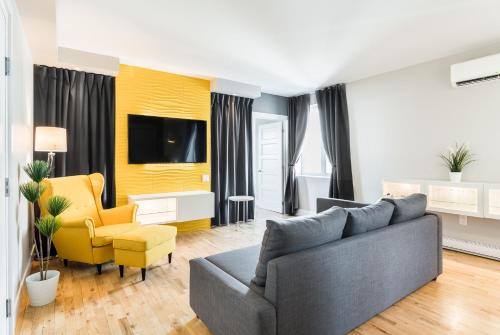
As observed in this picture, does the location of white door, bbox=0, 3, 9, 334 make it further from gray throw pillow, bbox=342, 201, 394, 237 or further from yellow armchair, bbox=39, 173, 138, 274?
gray throw pillow, bbox=342, 201, 394, 237

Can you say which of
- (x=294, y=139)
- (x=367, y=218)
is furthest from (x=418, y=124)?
(x=367, y=218)

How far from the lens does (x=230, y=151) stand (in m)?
5.19

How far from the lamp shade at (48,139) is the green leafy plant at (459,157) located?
474 cm

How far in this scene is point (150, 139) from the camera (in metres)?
4.25

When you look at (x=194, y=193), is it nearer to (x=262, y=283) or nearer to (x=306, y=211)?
(x=306, y=211)

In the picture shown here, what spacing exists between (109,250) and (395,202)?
2.88 meters

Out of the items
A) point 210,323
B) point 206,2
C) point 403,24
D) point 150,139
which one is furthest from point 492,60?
point 150,139

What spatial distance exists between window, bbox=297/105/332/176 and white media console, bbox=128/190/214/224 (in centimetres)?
244

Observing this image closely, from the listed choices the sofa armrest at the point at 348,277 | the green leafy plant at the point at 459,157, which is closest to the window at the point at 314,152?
the green leafy plant at the point at 459,157


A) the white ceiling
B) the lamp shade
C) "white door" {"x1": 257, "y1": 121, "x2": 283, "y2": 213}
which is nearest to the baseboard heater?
the white ceiling

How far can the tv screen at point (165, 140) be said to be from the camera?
4137 mm

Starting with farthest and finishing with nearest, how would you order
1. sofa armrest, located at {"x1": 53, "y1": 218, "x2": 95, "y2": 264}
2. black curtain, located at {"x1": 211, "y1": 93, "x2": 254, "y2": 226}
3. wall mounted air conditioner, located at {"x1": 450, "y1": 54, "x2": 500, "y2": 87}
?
black curtain, located at {"x1": 211, "y1": 93, "x2": 254, "y2": 226}
wall mounted air conditioner, located at {"x1": 450, "y1": 54, "x2": 500, "y2": 87}
sofa armrest, located at {"x1": 53, "y1": 218, "x2": 95, "y2": 264}

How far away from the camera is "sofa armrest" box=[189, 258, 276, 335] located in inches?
55.8

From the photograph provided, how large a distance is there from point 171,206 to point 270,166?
2.83 meters
